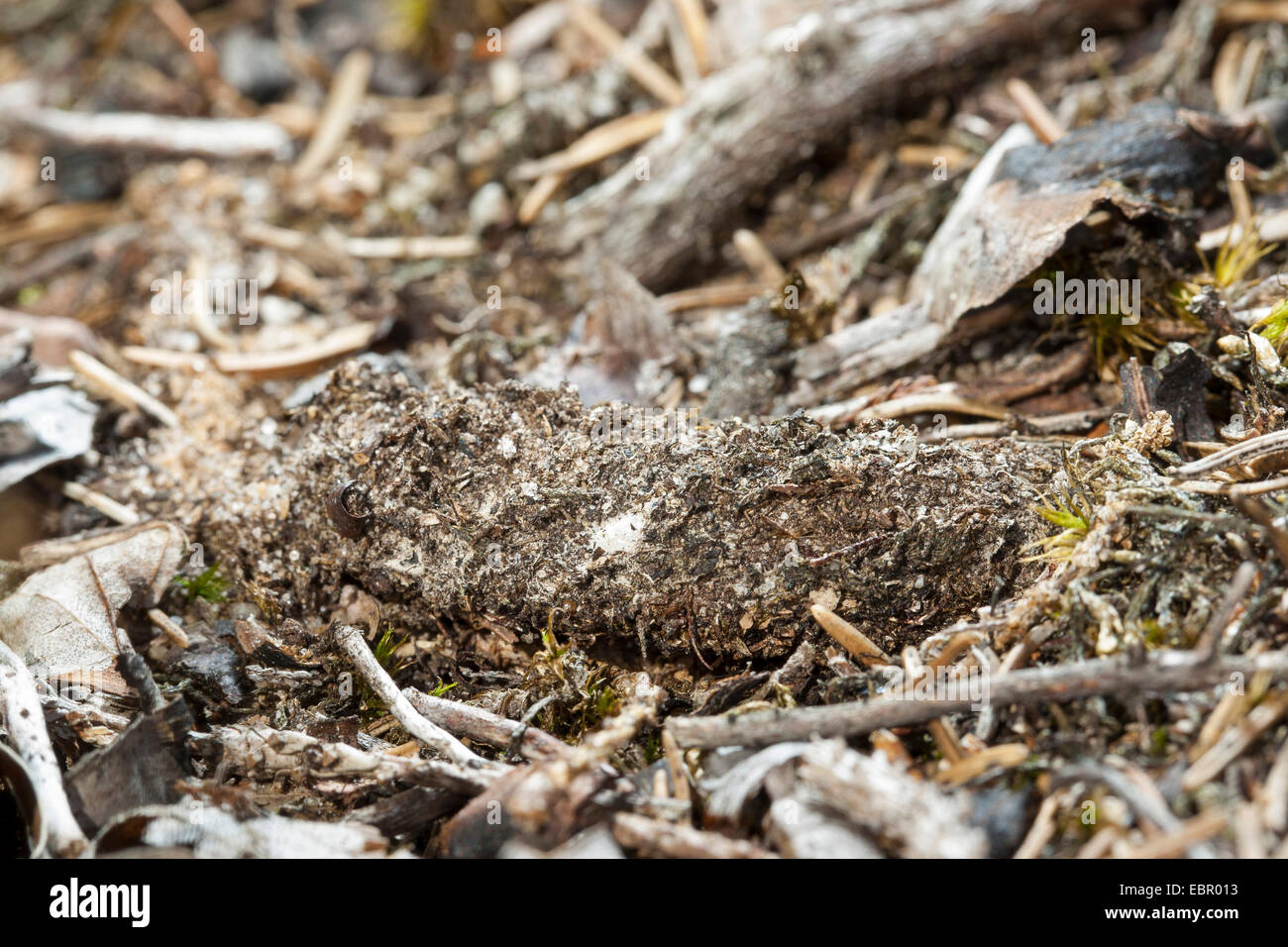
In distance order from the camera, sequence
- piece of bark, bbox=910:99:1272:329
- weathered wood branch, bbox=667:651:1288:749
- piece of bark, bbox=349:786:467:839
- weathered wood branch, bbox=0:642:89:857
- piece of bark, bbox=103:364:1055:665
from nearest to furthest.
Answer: weathered wood branch, bbox=667:651:1288:749
weathered wood branch, bbox=0:642:89:857
piece of bark, bbox=349:786:467:839
piece of bark, bbox=103:364:1055:665
piece of bark, bbox=910:99:1272:329

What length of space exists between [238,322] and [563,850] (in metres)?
2.66

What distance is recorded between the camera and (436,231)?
12.6 feet

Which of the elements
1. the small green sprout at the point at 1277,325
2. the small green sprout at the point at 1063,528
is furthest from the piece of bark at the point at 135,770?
the small green sprout at the point at 1277,325

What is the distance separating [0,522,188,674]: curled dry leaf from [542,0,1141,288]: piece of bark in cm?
187

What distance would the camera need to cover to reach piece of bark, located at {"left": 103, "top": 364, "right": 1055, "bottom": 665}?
6.92 ft

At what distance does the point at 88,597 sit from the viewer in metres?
2.40

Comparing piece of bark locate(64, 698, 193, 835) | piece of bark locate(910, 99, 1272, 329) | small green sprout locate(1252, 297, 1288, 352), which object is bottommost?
piece of bark locate(64, 698, 193, 835)

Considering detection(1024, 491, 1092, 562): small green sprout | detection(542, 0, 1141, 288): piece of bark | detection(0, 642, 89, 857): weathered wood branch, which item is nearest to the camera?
detection(0, 642, 89, 857): weathered wood branch

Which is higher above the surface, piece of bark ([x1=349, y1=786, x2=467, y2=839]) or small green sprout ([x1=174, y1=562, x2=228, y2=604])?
small green sprout ([x1=174, y1=562, x2=228, y2=604])

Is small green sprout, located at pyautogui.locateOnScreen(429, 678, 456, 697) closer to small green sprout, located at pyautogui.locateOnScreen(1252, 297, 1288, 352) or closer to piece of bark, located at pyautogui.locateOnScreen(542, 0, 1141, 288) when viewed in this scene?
piece of bark, located at pyautogui.locateOnScreen(542, 0, 1141, 288)

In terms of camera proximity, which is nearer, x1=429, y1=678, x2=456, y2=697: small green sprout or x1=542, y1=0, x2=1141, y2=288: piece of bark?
x1=429, y1=678, x2=456, y2=697: small green sprout

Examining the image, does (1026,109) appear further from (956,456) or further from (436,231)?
(436,231)

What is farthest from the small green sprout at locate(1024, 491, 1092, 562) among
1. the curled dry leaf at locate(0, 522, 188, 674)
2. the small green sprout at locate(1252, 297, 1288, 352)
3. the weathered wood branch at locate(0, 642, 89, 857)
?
the curled dry leaf at locate(0, 522, 188, 674)
